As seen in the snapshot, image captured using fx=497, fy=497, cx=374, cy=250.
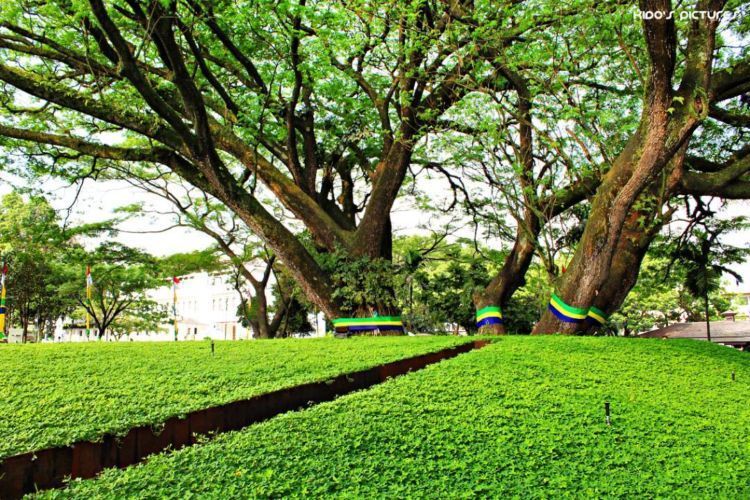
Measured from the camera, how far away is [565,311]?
7098 mm

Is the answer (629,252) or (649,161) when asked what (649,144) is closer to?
(649,161)

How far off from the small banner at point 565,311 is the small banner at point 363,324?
2.74 m

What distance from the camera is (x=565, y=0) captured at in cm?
629

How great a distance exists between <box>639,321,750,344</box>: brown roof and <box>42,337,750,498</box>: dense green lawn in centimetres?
1371

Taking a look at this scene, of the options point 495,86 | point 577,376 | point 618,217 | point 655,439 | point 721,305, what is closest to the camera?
point 655,439

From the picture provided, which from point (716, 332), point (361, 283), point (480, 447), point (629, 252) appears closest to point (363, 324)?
point (361, 283)

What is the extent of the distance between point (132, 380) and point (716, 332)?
60.6 feet

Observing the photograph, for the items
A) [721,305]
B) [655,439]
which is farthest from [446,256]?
[721,305]

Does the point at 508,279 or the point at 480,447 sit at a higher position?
the point at 508,279

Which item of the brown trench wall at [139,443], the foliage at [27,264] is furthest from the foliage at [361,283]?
the foliage at [27,264]

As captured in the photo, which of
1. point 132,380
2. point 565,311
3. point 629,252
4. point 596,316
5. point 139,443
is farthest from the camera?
point 629,252

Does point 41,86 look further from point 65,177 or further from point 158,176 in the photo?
point 158,176

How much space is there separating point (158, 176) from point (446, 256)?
7.81 metres

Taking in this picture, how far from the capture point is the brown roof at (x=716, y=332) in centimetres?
1508
